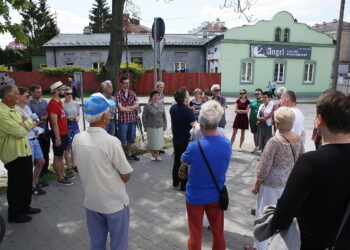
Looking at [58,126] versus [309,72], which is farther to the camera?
[309,72]

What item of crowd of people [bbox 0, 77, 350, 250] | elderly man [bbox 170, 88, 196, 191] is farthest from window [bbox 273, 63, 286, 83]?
elderly man [bbox 170, 88, 196, 191]

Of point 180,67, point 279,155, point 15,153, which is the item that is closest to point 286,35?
point 180,67

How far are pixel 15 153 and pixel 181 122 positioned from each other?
105 inches

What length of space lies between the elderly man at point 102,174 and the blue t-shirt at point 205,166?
649 millimetres

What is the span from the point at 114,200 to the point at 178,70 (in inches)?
1099

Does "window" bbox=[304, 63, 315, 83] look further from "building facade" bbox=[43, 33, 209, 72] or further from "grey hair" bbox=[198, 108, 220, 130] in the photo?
"grey hair" bbox=[198, 108, 220, 130]

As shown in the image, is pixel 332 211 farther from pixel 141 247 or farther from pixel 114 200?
pixel 141 247

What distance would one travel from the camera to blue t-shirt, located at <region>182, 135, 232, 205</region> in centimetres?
269

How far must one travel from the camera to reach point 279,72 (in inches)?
1025

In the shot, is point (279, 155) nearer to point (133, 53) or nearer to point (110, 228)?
point (110, 228)

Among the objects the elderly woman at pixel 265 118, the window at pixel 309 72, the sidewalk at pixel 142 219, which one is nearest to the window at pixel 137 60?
the window at pixel 309 72

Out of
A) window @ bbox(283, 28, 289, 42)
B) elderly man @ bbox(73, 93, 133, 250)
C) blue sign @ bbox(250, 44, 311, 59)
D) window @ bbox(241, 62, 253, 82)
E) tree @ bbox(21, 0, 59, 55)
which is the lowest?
elderly man @ bbox(73, 93, 133, 250)

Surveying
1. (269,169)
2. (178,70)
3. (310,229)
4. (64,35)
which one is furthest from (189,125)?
(64,35)

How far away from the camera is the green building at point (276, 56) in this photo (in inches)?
968
